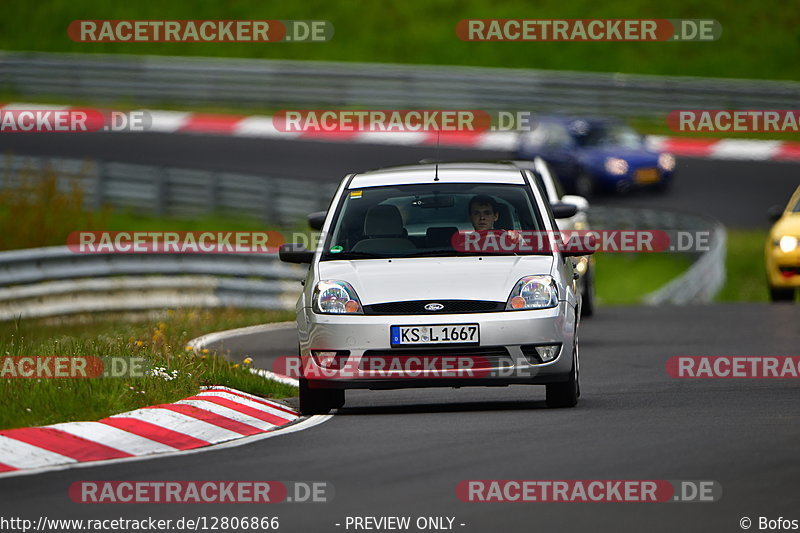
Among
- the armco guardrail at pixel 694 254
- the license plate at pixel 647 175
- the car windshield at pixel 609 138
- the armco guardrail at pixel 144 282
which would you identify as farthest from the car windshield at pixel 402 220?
the license plate at pixel 647 175

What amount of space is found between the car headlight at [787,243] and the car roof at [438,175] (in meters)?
9.41

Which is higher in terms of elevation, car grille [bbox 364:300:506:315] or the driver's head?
the driver's head

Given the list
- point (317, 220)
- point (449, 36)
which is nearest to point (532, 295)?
point (317, 220)

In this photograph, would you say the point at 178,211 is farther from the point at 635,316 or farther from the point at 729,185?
the point at 635,316

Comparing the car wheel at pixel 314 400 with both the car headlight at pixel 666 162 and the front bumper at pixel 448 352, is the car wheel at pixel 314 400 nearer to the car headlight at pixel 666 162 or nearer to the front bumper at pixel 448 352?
the front bumper at pixel 448 352

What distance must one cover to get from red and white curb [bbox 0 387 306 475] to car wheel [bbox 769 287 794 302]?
12162mm

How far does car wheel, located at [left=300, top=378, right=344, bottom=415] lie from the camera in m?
11.3

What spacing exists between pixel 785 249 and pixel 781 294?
1213mm

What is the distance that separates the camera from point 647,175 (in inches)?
1357

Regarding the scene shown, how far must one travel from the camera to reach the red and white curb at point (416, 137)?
37812mm

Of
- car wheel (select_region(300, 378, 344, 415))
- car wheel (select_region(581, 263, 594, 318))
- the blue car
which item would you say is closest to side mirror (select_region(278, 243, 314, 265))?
car wheel (select_region(300, 378, 344, 415))

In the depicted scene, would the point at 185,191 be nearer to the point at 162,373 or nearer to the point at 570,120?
the point at 570,120

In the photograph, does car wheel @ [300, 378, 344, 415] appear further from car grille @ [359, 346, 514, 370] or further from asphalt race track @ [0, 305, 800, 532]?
car grille @ [359, 346, 514, 370]

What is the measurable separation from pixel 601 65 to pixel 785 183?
10.8 m
